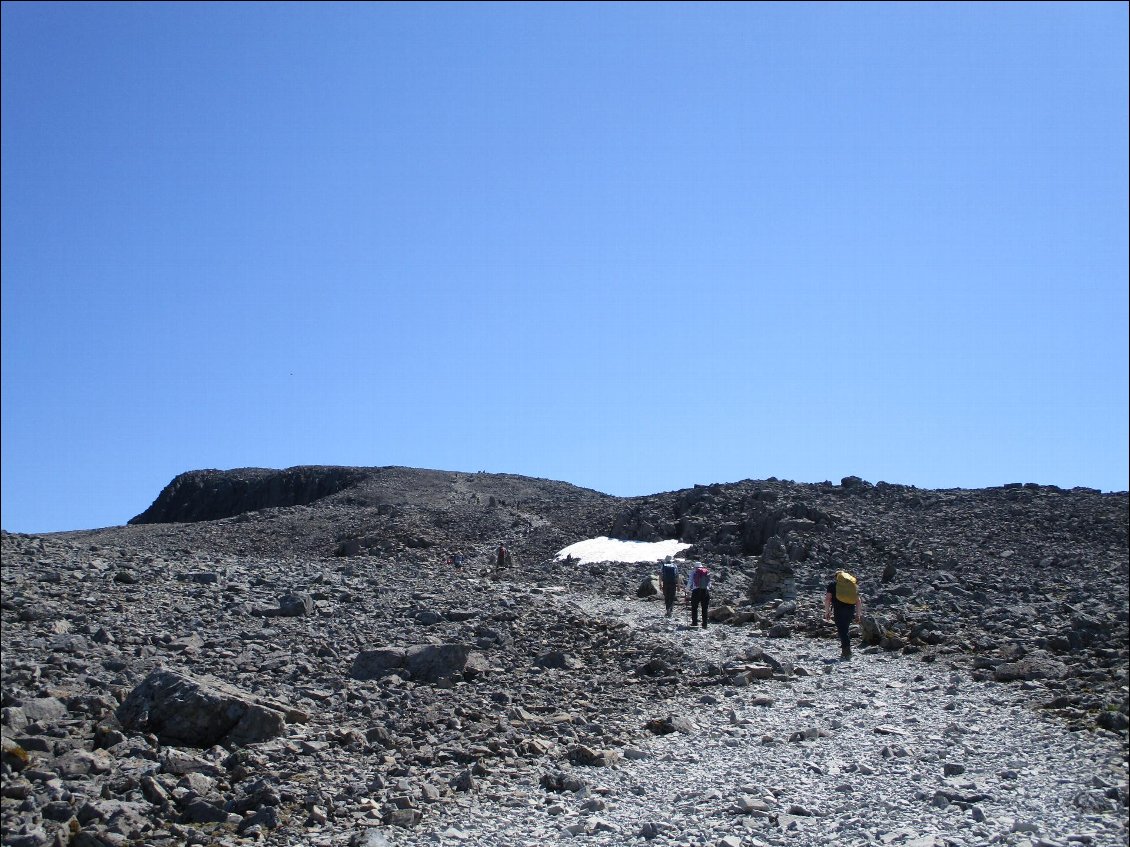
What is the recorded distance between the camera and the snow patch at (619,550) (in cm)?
3712

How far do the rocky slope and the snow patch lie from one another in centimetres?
884

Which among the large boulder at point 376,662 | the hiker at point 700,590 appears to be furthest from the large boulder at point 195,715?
the hiker at point 700,590

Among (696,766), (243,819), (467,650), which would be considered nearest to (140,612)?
(467,650)

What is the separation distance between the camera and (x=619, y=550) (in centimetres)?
3900

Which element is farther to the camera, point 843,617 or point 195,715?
point 843,617

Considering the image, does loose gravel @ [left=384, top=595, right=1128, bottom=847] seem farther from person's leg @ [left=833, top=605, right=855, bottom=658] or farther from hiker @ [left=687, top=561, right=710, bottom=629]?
hiker @ [left=687, top=561, right=710, bottom=629]

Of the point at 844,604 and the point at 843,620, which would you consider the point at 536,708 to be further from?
the point at 844,604

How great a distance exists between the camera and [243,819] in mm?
9203

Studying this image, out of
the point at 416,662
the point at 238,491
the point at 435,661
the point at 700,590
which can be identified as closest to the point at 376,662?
the point at 416,662

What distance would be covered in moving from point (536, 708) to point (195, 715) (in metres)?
4.55

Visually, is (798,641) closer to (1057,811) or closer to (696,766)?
(696,766)

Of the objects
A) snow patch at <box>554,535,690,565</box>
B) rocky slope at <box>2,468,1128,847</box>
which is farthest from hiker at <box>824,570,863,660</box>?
snow patch at <box>554,535,690,565</box>

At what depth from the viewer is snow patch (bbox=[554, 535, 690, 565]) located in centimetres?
3712

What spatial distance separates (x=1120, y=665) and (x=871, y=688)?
3682 mm
